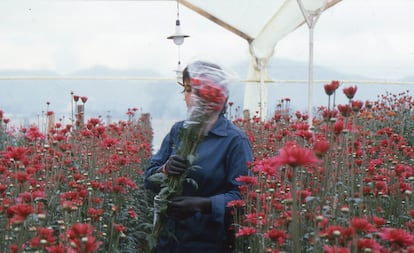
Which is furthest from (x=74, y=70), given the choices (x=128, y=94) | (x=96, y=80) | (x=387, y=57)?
(x=387, y=57)

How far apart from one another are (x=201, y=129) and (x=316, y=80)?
→ 714cm

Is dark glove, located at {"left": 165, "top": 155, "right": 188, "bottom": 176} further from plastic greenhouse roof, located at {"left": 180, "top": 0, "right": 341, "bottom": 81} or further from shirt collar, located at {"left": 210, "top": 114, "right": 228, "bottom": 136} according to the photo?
plastic greenhouse roof, located at {"left": 180, "top": 0, "right": 341, "bottom": 81}

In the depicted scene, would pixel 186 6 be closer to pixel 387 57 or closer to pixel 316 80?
pixel 316 80

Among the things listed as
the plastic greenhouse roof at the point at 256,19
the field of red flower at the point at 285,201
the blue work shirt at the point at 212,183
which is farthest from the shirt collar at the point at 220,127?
the plastic greenhouse roof at the point at 256,19

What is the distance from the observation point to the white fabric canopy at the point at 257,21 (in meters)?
7.71

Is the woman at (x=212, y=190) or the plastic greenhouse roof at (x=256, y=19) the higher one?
the plastic greenhouse roof at (x=256, y=19)

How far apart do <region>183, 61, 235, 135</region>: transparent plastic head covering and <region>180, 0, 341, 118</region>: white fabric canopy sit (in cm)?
576

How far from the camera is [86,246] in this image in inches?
48.3

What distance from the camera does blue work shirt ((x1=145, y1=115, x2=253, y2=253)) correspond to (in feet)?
7.34

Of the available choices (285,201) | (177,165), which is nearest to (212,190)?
(177,165)

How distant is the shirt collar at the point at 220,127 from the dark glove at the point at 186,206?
0.99 feet

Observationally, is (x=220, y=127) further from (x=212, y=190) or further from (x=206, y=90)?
(x=206, y=90)

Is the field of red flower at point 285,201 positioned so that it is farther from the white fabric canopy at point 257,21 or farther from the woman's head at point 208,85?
the white fabric canopy at point 257,21

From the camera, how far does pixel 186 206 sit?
202cm
